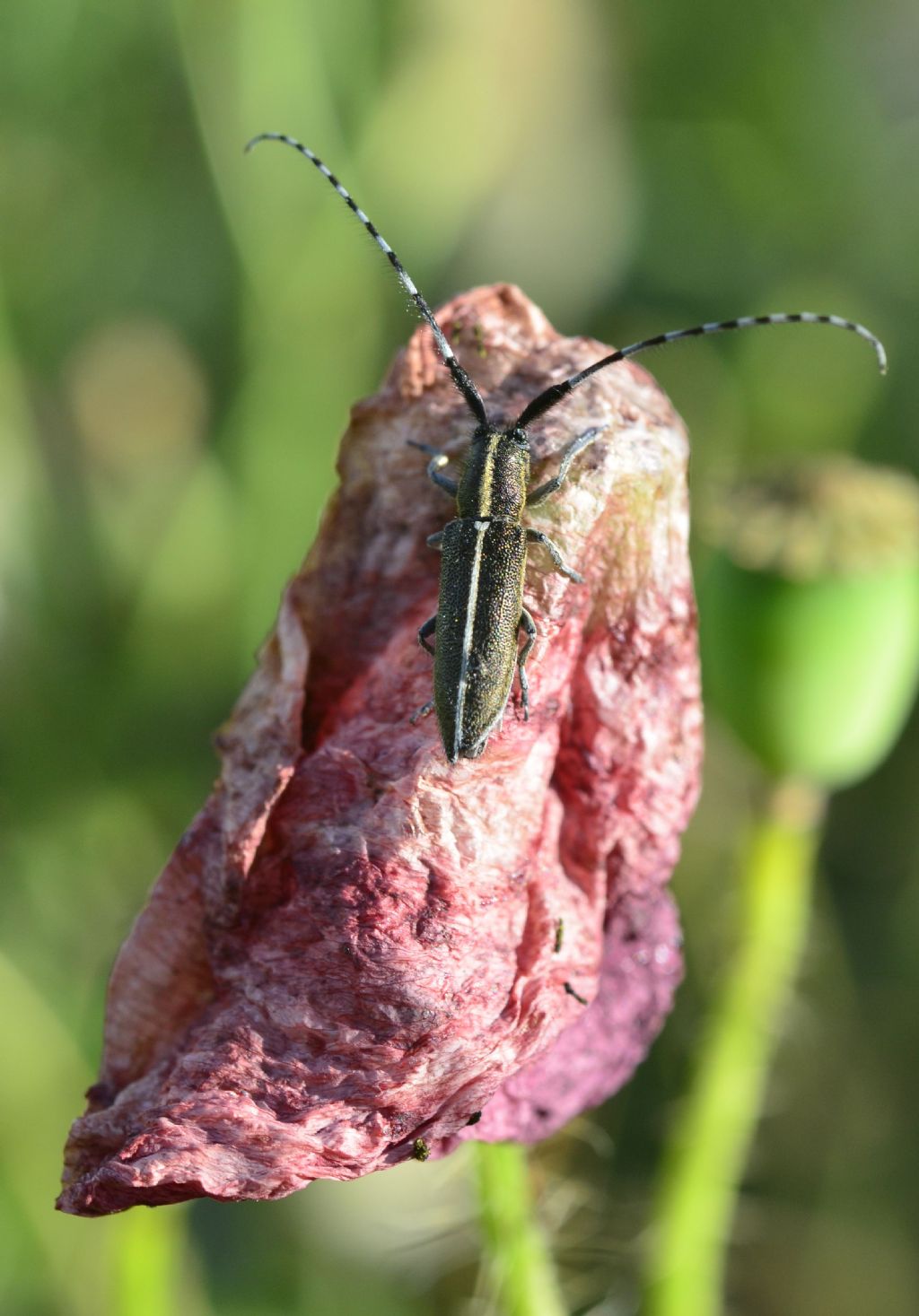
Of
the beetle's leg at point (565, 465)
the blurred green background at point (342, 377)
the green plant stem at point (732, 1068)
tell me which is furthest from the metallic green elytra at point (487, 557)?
the blurred green background at point (342, 377)

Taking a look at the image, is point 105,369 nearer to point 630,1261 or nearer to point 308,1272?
point 308,1272

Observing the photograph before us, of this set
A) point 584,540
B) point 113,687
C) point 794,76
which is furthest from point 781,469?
point 794,76

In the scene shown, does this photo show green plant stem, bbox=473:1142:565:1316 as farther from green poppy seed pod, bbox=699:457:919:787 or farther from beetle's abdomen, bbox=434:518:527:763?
green poppy seed pod, bbox=699:457:919:787

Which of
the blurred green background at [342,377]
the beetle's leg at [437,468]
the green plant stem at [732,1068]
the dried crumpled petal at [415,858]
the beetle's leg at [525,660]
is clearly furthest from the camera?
the blurred green background at [342,377]

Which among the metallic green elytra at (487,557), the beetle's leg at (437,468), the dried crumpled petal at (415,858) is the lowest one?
the dried crumpled petal at (415,858)

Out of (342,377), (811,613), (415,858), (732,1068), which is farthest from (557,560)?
(342,377)

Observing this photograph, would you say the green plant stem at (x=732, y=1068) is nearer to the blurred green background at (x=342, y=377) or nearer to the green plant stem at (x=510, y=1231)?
the green plant stem at (x=510, y=1231)
